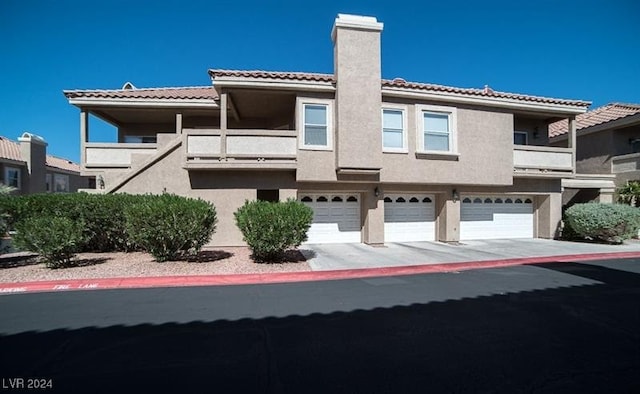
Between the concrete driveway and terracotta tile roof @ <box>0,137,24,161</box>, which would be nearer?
the concrete driveway

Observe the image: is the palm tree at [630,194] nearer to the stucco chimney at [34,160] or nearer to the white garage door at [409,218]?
the white garage door at [409,218]

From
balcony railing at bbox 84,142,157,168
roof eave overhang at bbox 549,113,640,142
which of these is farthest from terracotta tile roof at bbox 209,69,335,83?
roof eave overhang at bbox 549,113,640,142

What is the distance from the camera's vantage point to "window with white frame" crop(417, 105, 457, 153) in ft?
42.2

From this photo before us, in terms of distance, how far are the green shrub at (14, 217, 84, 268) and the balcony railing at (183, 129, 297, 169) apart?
4.03 meters

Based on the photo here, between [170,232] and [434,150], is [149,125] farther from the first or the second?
[434,150]

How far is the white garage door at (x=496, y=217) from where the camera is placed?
47.4 ft

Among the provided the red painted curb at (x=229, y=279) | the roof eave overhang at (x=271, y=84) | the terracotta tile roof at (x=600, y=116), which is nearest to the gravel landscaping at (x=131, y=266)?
the red painted curb at (x=229, y=279)

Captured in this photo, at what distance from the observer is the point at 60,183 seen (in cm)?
2925

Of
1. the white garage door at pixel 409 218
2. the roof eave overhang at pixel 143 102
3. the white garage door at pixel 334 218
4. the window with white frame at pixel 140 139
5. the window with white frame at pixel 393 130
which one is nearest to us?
the window with white frame at pixel 393 130

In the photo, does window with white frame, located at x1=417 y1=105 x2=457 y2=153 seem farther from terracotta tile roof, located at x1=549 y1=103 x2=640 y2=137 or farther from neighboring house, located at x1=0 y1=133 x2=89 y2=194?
neighboring house, located at x1=0 y1=133 x2=89 y2=194

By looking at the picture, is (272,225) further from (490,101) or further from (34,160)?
(34,160)

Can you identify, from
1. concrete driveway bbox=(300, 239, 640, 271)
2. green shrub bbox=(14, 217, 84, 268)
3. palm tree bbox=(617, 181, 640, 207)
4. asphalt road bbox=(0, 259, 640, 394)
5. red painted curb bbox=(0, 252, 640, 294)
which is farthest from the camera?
palm tree bbox=(617, 181, 640, 207)

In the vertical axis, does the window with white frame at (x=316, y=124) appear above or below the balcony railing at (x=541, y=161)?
above

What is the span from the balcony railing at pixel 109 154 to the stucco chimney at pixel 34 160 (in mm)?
15660
